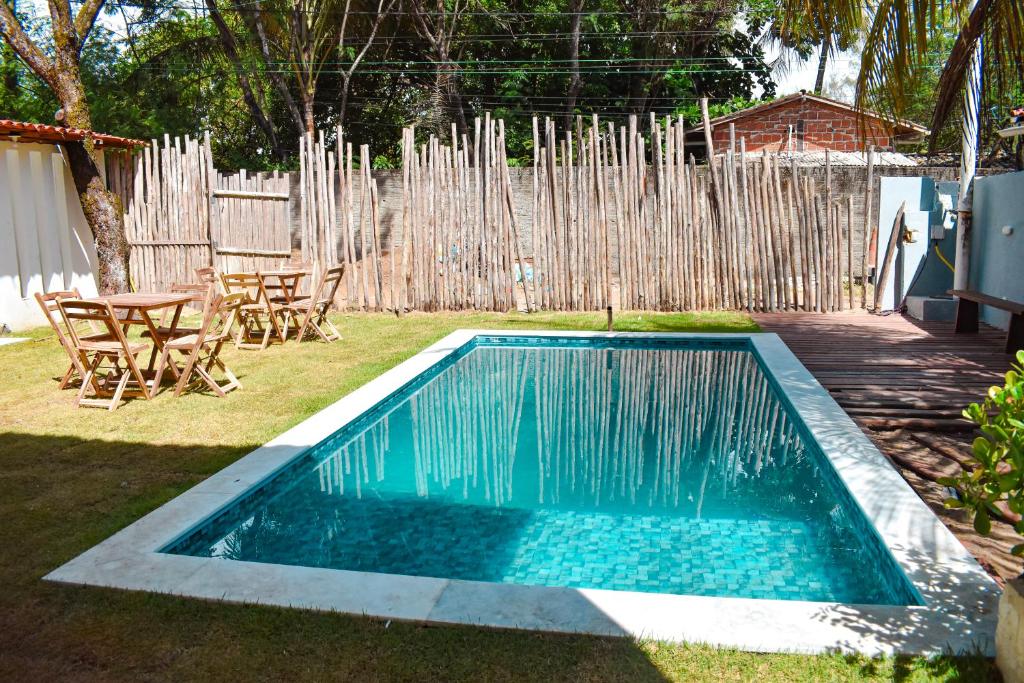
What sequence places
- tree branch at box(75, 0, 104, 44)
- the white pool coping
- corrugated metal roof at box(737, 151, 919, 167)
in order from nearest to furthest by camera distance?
the white pool coping, tree branch at box(75, 0, 104, 44), corrugated metal roof at box(737, 151, 919, 167)

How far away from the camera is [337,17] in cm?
1928

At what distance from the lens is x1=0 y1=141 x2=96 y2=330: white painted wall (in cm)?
888

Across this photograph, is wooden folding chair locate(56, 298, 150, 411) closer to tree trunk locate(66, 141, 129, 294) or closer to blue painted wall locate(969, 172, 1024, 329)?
tree trunk locate(66, 141, 129, 294)

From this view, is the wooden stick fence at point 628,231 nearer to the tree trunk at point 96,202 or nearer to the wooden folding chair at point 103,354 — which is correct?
the tree trunk at point 96,202

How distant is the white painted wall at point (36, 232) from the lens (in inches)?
350

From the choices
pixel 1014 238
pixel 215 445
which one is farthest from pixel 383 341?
pixel 1014 238

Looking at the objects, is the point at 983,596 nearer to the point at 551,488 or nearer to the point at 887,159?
the point at 551,488

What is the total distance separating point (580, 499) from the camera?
4363 millimetres

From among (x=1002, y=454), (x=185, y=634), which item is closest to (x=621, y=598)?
(x=1002, y=454)

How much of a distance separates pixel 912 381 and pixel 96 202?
28.0 feet

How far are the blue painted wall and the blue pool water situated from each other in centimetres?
341

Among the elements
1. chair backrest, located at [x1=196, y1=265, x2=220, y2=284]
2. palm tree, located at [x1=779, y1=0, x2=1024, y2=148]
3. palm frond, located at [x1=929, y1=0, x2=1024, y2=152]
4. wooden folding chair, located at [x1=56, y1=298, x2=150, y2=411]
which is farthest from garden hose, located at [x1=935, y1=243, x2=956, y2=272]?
wooden folding chair, located at [x1=56, y1=298, x2=150, y2=411]

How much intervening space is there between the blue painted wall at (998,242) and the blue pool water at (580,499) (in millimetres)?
3412

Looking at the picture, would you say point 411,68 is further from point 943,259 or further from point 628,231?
point 943,259
